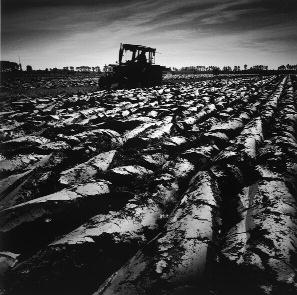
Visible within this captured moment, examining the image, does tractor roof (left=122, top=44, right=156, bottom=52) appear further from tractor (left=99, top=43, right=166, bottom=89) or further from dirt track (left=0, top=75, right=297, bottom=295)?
dirt track (left=0, top=75, right=297, bottom=295)

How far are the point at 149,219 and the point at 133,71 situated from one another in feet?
41.0

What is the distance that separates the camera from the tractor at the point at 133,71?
1273 cm

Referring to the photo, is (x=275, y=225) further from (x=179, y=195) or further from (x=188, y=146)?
(x=188, y=146)

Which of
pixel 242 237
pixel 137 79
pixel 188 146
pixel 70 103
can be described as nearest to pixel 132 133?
pixel 188 146

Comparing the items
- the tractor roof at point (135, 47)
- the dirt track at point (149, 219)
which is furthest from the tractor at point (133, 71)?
the dirt track at point (149, 219)

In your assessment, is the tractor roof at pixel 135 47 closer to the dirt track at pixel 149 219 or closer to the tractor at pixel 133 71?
the tractor at pixel 133 71

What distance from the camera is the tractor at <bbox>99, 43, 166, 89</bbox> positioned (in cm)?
1273

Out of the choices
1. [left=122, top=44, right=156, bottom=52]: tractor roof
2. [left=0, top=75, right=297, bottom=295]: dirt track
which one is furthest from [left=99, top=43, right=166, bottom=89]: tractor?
[left=0, top=75, right=297, bottom=295]: dirt track

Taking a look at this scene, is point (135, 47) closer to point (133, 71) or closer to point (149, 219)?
point (133, 71)

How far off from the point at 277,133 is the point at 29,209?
314 cm

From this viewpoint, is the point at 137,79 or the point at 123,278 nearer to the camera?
the point at 123,278

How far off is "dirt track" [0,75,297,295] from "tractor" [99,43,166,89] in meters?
10.0

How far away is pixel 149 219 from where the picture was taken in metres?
1.67

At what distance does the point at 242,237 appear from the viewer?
148 cm
